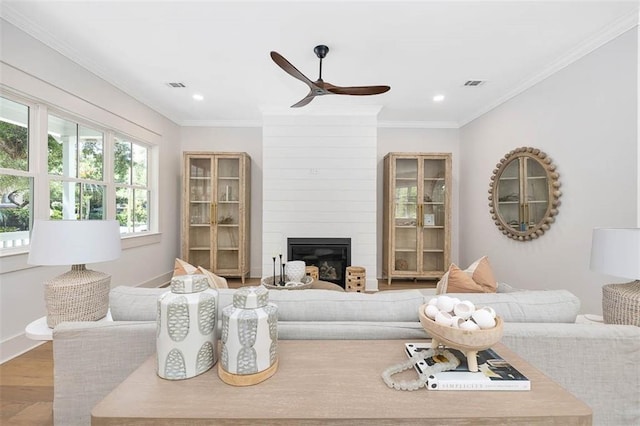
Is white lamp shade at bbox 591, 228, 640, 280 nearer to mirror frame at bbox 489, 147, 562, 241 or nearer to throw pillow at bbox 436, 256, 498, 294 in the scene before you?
throw pillow at bbox 436, 256, 498, 294

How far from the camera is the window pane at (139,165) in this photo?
4.05m

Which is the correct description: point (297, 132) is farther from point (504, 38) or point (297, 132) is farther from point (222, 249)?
point (504, 38)

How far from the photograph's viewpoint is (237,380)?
0.83m

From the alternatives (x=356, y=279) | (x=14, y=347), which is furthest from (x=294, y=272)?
(x=14, y=347)

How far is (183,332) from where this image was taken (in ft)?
2.87

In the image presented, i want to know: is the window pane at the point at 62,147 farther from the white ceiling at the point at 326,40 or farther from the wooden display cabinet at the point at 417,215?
the wooden display cabinet at the point at 417,215

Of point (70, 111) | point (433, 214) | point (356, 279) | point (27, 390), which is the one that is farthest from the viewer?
point (433, 214)

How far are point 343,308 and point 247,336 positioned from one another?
21.3 inches

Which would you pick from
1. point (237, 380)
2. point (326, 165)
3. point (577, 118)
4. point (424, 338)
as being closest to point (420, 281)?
point (326, 165)

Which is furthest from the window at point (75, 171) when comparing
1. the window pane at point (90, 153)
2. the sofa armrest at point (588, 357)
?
the sofa armrest at point (588, 357)

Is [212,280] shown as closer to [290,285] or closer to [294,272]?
[290,285]

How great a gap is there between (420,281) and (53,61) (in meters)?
5.07

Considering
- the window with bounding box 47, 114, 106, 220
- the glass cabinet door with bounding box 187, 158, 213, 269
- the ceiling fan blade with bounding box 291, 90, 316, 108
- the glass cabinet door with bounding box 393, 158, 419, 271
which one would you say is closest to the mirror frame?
the glass cabinet door with bounding box 393, 158, 419, 271

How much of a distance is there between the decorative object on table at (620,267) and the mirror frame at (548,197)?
1.62m
